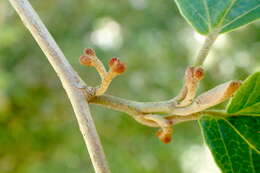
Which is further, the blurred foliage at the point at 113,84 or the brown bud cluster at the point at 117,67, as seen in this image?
the blurred foliage at the point at 113,84

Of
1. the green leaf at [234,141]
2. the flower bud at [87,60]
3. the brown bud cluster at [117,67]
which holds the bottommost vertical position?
the green leaf at [234,141]

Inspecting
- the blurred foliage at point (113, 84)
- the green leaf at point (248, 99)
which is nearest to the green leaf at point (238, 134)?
the green leaf at point (248, 99)

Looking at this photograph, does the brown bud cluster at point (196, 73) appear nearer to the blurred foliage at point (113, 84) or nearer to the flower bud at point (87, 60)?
the flower bud at point (87, 60)

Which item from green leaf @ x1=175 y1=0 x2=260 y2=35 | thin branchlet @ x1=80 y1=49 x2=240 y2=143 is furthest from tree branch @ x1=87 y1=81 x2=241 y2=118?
green leaf @ x1=175 y1=0 x2=260 y2=35

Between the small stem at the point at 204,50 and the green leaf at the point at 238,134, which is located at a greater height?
the small stem at the point at 204,50

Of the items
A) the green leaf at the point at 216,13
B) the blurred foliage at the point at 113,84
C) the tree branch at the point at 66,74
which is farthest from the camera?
the blurred foliage at the point at 113,84

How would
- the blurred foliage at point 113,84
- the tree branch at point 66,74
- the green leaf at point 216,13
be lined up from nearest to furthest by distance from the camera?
1. the tree branch at point 66,74
2. the green leaf at point 216,13
3. the blurred foliage at point 113,84

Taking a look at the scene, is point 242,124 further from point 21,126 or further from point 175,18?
point 175,18
